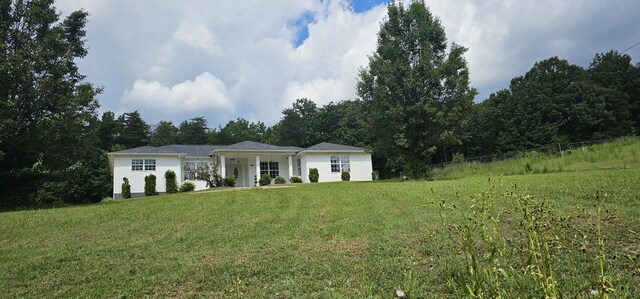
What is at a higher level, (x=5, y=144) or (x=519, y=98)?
(x=519, y=98)

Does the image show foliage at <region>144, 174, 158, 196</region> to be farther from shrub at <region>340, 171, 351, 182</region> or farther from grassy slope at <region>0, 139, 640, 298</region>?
grassy slope at <region>0, 139, 640, 298</region>

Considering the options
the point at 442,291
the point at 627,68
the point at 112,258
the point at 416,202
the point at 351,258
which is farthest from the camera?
the point at 627,68

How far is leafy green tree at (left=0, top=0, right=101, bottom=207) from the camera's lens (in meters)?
16.8

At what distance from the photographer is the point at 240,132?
2302 inches

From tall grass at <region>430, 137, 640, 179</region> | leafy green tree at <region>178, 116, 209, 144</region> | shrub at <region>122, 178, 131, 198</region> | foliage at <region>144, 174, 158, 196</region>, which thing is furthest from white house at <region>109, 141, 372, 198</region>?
leafy green tree at <region>178, 116, 209, 144</region>

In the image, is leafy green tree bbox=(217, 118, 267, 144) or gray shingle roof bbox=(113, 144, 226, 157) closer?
gray shingle roof bbox=(113, 144, 226, 157)

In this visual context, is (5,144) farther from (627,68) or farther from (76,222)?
(627,68)

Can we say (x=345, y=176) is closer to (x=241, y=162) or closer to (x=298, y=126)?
(x=241, y=162)

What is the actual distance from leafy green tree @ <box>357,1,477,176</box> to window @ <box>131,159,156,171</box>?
1652cm

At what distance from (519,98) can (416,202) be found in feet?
132

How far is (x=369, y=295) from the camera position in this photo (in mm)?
3416

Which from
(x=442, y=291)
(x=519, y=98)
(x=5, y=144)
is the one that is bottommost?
(x=442, y=291)

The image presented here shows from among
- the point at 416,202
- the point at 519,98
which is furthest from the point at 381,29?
the point at 519,98

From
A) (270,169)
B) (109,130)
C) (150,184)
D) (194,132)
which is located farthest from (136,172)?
(194,132)
